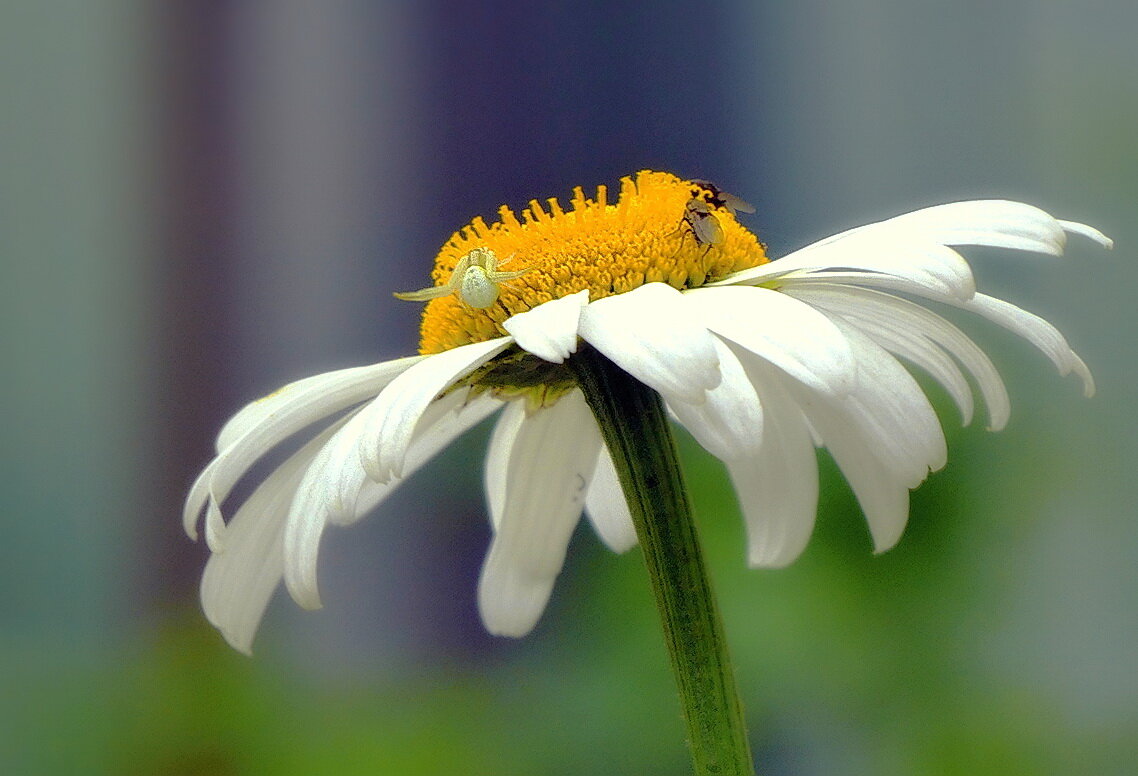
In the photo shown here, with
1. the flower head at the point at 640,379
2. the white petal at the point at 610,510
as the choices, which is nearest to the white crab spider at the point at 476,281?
the flower head at the point at 640,379

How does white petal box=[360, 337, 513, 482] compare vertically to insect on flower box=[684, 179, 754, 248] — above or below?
below

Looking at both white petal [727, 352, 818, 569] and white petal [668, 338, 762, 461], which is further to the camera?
white petal [727, 352, 818, 569]

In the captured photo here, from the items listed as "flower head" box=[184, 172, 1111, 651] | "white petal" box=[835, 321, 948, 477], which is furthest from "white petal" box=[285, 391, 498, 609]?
"white petal" box=[835, 321, 948, 477]

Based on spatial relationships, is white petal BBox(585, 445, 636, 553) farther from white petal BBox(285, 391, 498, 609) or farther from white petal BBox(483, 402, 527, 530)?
white petal BBox(285, 391, 498, 609)

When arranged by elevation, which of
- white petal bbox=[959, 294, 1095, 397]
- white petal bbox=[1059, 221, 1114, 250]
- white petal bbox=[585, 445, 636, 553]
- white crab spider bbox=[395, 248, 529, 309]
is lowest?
white petal bbox=[585, 445, 636, 553]

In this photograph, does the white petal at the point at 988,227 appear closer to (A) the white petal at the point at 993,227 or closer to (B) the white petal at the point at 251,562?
(A) the white petal at the point at 993,227
